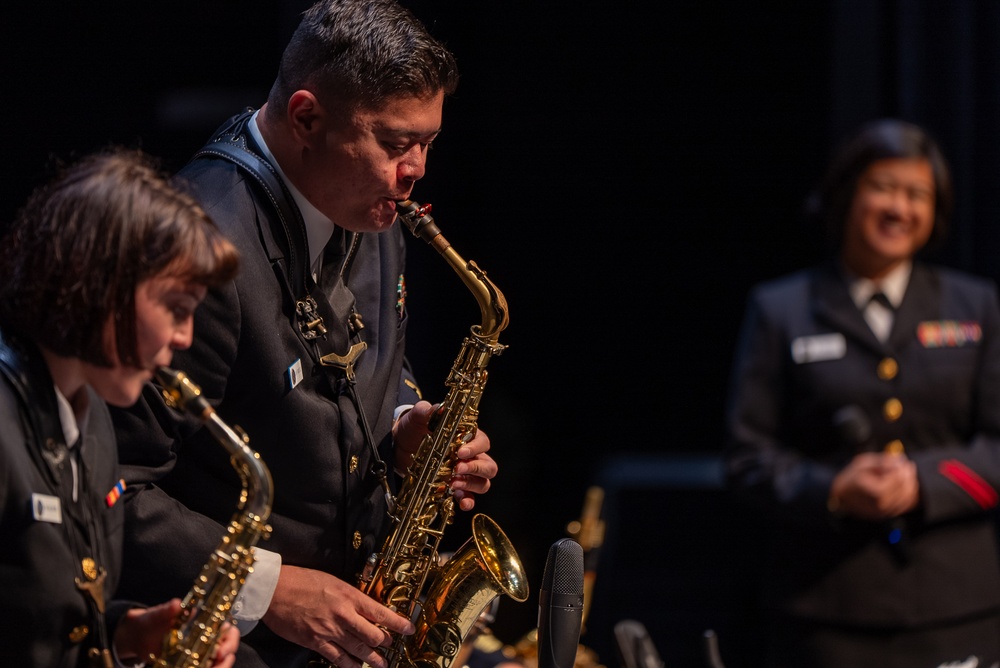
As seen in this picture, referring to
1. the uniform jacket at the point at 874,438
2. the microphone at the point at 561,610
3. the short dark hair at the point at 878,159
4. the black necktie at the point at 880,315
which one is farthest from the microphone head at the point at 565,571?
the short dark hair at the point at 878,159

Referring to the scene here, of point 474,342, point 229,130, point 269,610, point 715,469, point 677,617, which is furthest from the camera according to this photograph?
point 715,469

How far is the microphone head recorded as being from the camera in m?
2.12

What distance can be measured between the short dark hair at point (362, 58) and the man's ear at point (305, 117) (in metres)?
0.02

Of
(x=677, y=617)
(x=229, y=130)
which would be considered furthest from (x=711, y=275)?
(x=229, y=130)

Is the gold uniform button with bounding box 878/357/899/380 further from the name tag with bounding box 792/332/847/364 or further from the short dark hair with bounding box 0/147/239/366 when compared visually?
the short dark hair with bounding box 0/147/239/366

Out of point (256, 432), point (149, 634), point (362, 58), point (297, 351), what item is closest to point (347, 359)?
point (297, 351)

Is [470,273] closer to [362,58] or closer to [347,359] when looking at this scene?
[347,359]

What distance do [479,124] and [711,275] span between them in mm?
1151

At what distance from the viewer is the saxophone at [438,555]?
95.0 inches

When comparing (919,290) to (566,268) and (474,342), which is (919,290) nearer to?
(474,342)

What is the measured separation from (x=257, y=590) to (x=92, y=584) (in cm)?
40

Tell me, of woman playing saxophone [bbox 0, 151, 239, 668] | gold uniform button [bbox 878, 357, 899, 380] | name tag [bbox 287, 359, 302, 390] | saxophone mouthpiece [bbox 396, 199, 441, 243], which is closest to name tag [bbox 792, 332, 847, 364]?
gold uniform button [bbox 878, 357, 899, 380]

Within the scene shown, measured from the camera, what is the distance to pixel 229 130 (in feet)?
7.64

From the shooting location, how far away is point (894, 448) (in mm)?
3359
